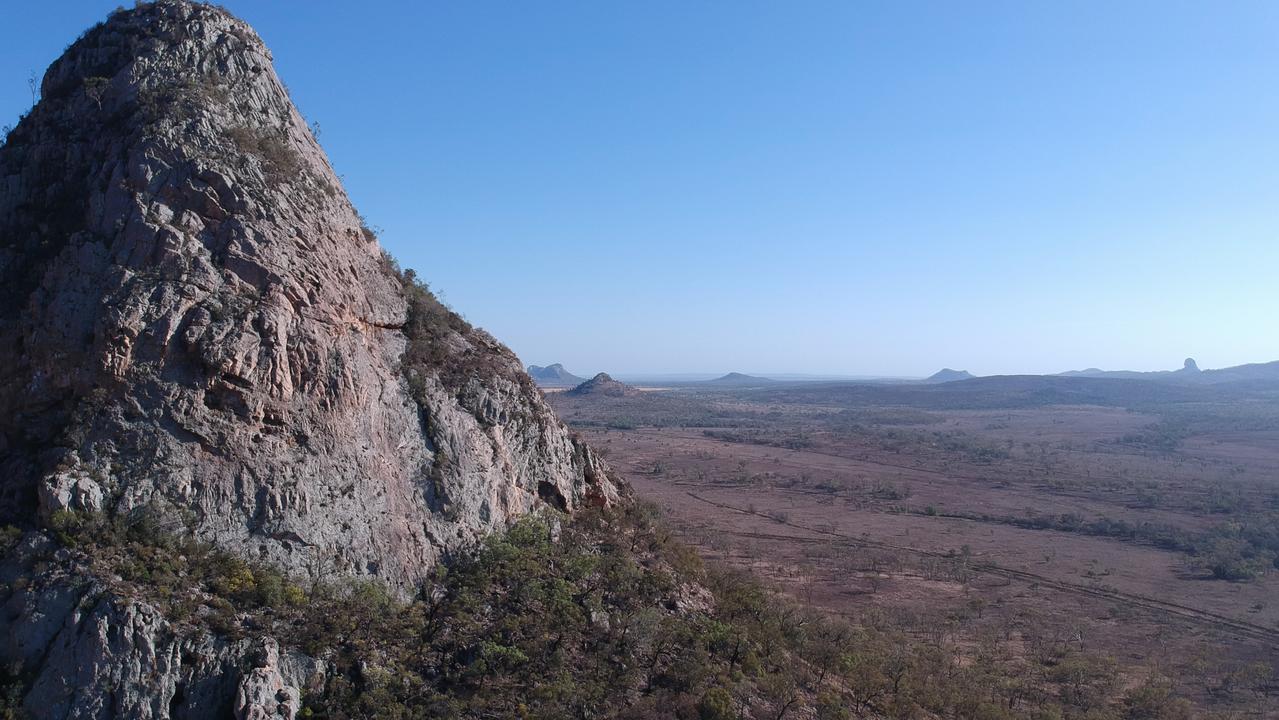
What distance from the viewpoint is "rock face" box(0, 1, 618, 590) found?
1416 cm

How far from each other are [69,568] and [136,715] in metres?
2.97

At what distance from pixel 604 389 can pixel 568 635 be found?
170m

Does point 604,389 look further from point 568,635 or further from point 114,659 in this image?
point 114,659

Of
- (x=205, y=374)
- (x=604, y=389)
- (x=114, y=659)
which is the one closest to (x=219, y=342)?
(x=205, y=374)

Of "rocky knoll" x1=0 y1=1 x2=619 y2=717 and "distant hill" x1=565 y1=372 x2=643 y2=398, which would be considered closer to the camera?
"rocky knoll" x1=0 y1=1 x2=619 y2=717

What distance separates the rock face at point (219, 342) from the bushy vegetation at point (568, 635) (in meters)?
0.87

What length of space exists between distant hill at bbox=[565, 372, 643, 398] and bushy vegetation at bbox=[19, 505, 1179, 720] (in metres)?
158

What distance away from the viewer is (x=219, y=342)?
49.0 feet

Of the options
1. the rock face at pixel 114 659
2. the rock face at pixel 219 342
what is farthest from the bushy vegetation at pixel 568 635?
the rock face at pixel 219 342

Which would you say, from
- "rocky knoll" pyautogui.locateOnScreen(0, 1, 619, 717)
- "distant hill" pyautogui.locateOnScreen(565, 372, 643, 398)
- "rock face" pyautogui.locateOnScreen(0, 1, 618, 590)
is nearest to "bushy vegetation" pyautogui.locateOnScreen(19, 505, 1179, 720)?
"rocky knoll" pyautogui.locateOnScreen(0, 1, 619, 717)

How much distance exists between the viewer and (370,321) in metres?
19.3

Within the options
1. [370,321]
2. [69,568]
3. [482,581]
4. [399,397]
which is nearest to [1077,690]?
[482,581]

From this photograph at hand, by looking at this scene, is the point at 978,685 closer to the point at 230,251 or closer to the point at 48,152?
the point at 230,251

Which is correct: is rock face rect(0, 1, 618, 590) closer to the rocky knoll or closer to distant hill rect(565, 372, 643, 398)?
the rocky knoll
